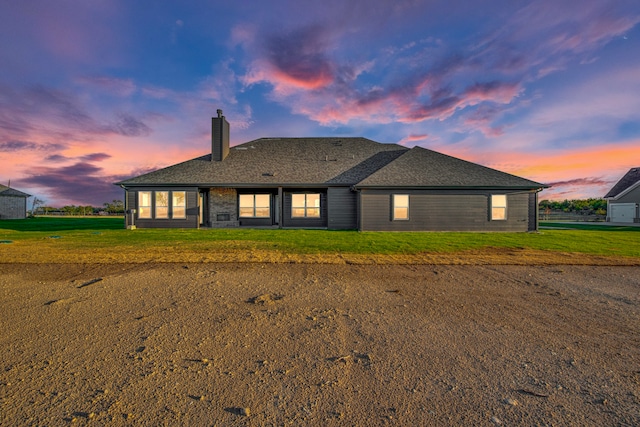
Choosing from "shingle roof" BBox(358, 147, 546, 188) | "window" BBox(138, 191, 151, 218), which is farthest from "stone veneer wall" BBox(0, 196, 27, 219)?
"shingle roof" BBox(358, 147, 546, 188)

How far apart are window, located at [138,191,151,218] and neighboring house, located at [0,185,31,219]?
25185 millimetres

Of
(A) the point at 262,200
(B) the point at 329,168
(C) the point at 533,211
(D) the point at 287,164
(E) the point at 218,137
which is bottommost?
(C) the point at 533,211

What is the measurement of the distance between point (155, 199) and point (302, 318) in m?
16.8

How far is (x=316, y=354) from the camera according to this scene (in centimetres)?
306

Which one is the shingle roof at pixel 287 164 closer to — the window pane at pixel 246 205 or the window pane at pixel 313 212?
the window pane at pixel 246 205

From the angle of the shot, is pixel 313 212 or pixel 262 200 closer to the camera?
pixel 313 212

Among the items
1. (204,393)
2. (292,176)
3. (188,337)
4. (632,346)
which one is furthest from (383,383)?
(292,176)

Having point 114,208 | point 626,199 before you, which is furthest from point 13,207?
point 626,199

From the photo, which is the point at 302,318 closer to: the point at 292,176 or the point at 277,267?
the point at 277,267

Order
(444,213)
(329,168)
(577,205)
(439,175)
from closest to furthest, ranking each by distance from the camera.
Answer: (444,213)
(439,175)
(329,168)
(577,205)

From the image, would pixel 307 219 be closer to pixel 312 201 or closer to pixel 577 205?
pixel 312 201

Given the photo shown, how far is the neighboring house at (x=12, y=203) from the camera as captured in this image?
30.0 metres

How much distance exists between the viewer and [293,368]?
2797mm

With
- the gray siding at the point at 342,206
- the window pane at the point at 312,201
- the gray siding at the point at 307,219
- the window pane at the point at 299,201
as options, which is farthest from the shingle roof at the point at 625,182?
the window pane at the point at 299,201
